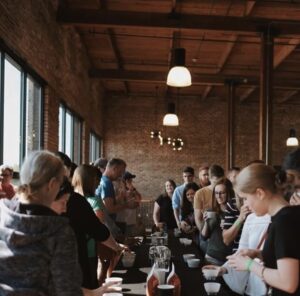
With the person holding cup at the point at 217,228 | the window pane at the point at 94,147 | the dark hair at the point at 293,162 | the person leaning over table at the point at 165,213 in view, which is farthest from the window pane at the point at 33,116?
the window pane at the point at 94,147

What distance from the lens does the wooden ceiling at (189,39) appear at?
7.79 meters

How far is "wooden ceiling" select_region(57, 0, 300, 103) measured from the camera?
7789 millimetres

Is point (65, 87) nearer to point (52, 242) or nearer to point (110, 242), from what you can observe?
point (110, 242)

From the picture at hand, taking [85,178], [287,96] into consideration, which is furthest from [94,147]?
[85,178]

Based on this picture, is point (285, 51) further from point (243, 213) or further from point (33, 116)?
point (243, 213)

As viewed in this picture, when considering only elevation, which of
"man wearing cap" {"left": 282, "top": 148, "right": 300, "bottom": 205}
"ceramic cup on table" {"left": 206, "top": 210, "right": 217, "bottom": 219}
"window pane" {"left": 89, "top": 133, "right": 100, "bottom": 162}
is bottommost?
"ceramic cup on table" {"left": 206, "top": 210, "right": 217, "bottom": 219}

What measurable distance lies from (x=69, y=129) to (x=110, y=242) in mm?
6674

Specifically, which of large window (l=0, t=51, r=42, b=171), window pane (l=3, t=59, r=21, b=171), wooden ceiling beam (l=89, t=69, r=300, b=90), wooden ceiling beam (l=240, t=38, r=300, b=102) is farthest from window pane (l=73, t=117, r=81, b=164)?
wooden ceiling beam (l=240, t=38, r=300, b=102)

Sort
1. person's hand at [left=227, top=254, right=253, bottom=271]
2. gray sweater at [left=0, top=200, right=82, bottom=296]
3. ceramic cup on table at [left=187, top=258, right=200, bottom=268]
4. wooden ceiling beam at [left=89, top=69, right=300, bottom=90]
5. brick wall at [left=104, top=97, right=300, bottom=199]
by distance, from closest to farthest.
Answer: gray sweater at [left=0, top=200, right=82, bottom=296], person's hand at [left=227, top=254, right=253, bottom=271], ceramic cup on table at [left=187, top=258, right=200, bottom=268], wooden ceiling beam at [left=89, top=69, right=300, bottom=90], brick wall at [left=104, top=97, right=300, bottom=199]

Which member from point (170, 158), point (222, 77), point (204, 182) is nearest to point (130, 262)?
point (204, 182)

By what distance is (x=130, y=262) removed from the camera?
3873 mm

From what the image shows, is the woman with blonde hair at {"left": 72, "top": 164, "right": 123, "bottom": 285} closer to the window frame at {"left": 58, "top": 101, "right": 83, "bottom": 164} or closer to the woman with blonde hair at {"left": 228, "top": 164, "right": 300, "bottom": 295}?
the woman with blonde hair at {"left": 228, "top": 164, "right": 300, "bottom": 295}

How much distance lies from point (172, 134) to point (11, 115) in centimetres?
1048

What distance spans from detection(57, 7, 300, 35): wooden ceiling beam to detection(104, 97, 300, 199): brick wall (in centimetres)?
808
